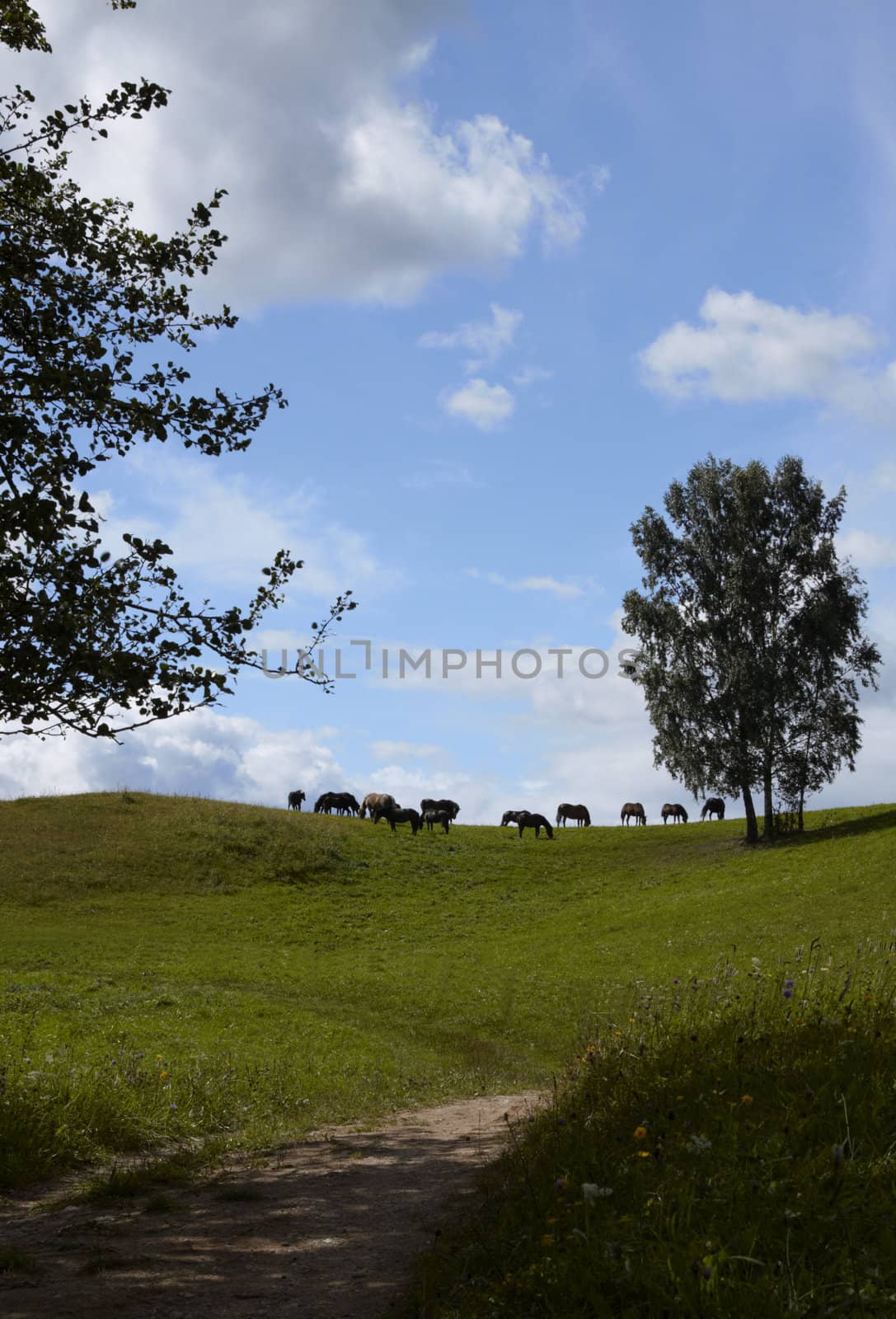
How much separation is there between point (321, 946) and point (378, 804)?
27.9 meters

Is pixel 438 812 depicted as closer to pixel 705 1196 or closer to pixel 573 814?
pixel 573 814

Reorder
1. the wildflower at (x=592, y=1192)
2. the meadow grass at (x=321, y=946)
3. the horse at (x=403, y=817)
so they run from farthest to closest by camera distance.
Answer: the horse at (x=403, y=817) → the meadow grass at (x=321, y=946) → the wildflower at (x=592, y=1192)

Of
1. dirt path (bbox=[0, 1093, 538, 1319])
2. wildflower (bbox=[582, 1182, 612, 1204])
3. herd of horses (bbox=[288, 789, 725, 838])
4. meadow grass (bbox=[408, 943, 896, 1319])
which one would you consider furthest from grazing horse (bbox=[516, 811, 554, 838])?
wildflower (bbox=[582, 1182, 612, 1204])

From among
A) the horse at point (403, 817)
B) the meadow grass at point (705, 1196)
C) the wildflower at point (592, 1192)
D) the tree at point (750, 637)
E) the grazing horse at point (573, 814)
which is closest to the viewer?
the meadow grass at point (705, 1196)

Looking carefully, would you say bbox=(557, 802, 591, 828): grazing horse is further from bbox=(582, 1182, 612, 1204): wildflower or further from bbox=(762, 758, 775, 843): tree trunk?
bbox=(582, 1182, 612, 1204): wildflower

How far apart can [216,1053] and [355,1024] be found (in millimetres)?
7025

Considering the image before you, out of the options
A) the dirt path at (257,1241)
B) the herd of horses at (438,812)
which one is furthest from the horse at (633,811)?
the dirt path at (257,1241)

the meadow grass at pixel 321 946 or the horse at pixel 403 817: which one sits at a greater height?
the horse at pixel 403 817

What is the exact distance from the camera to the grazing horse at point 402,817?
63134mm

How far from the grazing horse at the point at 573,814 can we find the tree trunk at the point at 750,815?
2115 centimetres

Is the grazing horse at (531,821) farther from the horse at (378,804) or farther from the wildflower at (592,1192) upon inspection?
the wildflower at (592,1192)

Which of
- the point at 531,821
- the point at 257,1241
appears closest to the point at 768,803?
the point at 531,821

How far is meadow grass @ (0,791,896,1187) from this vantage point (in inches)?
570

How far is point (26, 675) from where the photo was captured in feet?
42.3
